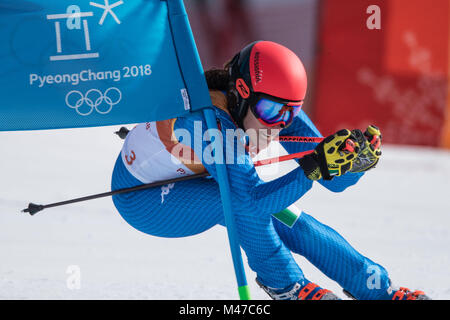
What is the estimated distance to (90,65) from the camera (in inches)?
86.1

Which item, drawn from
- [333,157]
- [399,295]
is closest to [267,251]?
[333,157]

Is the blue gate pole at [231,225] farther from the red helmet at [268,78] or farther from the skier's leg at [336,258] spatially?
the skier's leg at [336,258]

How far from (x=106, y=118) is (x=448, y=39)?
5.77m

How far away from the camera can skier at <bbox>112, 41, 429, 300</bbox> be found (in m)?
2.09

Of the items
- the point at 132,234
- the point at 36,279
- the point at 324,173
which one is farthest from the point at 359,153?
the point at 132,234

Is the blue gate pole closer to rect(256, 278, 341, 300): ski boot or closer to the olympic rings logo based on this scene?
rect(256, 278, 341, 300): ski boot

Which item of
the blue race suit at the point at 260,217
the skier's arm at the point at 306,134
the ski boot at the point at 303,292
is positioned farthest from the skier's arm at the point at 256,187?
the skier's arm at the point at 306,134

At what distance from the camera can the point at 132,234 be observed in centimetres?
363

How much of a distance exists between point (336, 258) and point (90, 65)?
1.22 meters

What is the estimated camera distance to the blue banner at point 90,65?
2.17 m

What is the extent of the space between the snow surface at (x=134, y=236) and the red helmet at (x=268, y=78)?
2.97 ft

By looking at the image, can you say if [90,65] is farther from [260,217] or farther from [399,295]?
[399,295]

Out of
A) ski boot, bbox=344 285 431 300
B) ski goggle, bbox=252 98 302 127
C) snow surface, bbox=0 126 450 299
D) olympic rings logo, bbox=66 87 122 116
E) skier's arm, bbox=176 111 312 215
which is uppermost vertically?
olympic rings logo, bbox=66 87 122 116

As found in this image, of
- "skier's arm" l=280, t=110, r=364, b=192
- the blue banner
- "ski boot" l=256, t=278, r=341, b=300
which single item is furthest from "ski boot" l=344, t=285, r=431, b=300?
the blue banner
